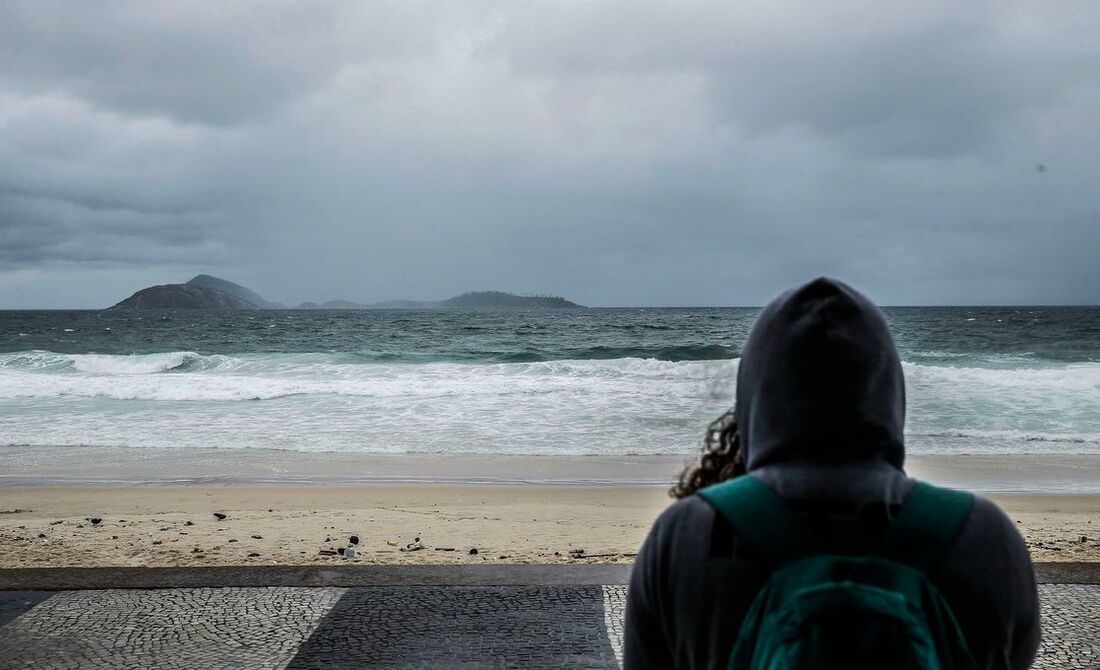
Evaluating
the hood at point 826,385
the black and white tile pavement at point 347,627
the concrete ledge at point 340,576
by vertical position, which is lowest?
the black and white tile pavement at point 347,627

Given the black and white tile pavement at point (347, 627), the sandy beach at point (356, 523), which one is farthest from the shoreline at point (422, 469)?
the black and white tile pavement at point (347, 627)

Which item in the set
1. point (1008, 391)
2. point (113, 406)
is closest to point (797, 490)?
point (113, 406)

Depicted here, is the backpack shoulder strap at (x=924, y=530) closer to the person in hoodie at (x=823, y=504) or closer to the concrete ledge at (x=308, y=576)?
the person in hoodie at (x=823, y=504)

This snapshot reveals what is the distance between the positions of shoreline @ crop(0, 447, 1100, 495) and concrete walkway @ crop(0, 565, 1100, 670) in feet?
17.2

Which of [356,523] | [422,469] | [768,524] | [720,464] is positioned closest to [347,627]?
[720,464]

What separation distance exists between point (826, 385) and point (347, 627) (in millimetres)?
2694

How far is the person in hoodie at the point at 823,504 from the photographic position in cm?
119

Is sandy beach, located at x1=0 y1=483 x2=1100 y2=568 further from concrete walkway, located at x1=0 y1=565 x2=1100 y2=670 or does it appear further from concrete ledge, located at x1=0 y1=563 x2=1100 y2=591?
concrete walkway, located at x1=0 y1=565 x2=1100 y2=670

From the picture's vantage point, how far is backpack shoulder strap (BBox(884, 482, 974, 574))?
3.82 ft

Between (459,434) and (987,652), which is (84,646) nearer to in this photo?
(987,652)

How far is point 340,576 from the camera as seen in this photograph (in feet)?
13.3

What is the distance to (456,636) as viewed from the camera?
132 inches

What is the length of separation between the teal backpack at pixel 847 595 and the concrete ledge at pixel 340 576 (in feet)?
9.41

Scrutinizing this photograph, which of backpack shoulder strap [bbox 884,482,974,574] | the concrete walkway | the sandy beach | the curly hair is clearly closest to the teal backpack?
backpack shoulder strap [bbox 884,482,974,574]
